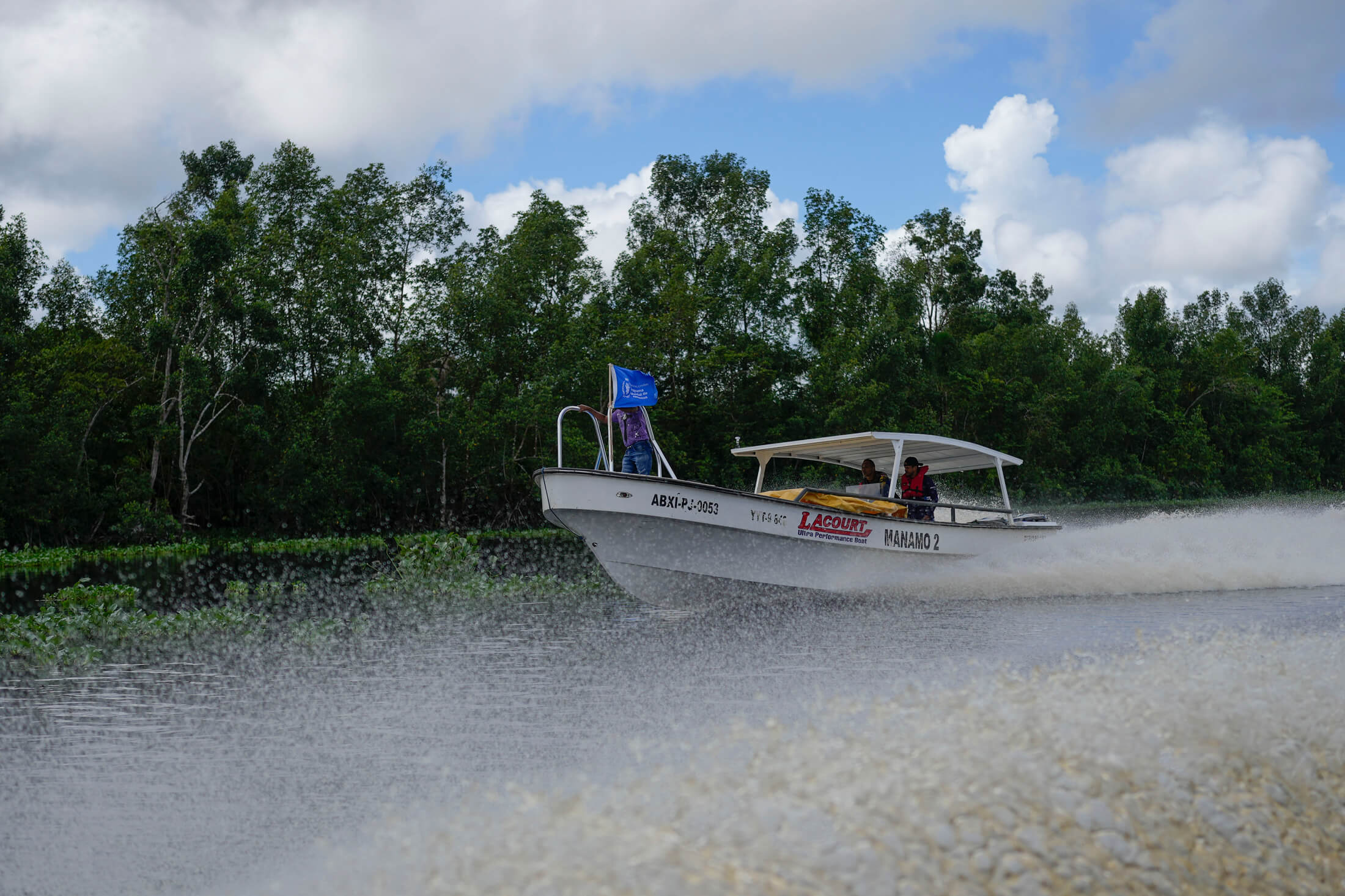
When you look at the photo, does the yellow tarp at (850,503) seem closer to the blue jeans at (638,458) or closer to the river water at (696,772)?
the blue jeans at (638,458)

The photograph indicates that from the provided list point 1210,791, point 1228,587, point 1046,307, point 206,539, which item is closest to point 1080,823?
point 1210,791

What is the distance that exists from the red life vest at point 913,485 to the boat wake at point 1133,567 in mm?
1212

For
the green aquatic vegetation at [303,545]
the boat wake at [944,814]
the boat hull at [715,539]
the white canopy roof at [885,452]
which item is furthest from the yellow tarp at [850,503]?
the green aquatic vegetation at [303,545]

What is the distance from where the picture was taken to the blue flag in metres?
13.5

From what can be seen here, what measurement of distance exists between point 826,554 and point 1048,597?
376 cm

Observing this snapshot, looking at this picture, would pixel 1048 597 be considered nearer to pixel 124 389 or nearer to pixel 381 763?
pixel 381 763

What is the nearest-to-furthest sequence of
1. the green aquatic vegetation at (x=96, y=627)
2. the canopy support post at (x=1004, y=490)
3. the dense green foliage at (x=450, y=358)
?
the green aquatic vegetation at (x=96, y=627)
the canopy support post at (x=1004, y=490)
the dense green foliage at (x=450, y=358)

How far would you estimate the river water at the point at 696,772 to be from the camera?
14.8 ft

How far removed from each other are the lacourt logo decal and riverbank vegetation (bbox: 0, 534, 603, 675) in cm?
412

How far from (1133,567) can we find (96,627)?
48.5ft

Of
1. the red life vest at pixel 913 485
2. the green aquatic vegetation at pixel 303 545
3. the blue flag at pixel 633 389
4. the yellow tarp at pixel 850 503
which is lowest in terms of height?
the green aquatic vegetation at pixel 303 545

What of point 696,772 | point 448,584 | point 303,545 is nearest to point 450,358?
point 303,545

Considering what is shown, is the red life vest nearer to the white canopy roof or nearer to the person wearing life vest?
the person wearing life vest

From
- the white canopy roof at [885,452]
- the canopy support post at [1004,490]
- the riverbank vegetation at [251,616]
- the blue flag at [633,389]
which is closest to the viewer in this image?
the riverbank vegetation at [251,616]
